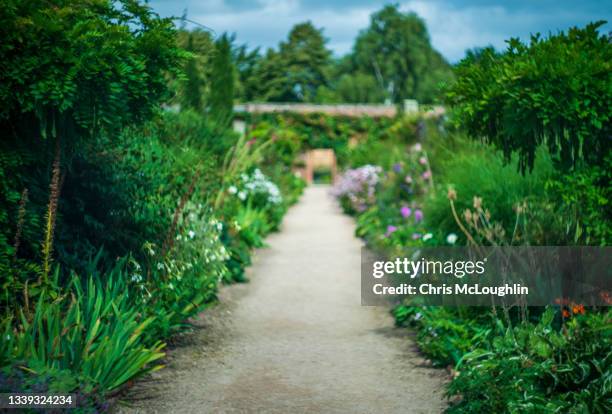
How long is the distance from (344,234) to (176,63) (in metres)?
8.09

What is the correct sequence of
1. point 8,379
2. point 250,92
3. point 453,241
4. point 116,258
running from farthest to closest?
point 250,92 → point 453,241 → point 116,258 → point 8,379

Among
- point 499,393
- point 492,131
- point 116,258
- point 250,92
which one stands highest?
point 250,92

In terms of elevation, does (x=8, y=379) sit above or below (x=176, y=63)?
below

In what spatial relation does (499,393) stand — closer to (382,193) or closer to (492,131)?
(492,131)

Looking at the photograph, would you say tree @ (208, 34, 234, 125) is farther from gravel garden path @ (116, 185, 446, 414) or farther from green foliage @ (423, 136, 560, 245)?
green foliage @ (423, 136, 560, 245)

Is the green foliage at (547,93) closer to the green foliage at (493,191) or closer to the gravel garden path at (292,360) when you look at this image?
the green foliage at (493,191)

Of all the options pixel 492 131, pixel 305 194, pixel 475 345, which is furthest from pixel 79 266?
pixel 305 194

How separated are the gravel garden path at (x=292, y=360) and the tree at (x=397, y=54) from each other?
3971 cm

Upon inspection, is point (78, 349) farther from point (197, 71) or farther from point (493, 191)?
point (197, 71)

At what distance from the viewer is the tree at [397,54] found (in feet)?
151

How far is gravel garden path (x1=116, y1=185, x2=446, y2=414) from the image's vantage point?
396cm

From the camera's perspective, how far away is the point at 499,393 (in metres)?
3.36

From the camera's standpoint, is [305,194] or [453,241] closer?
[453,241]

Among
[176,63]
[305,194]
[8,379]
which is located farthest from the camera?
[305,194]
